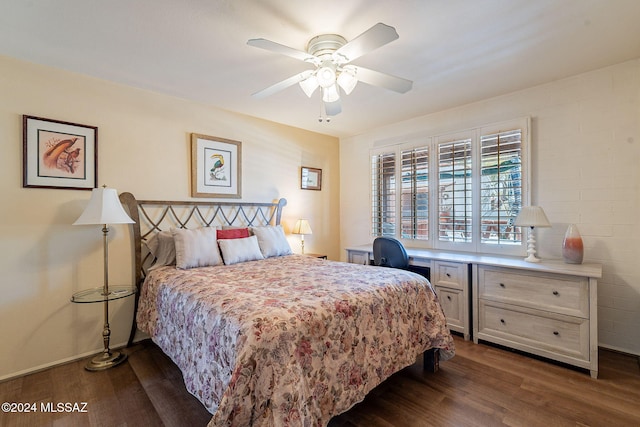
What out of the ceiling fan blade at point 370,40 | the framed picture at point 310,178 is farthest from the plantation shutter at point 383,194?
the ceiling fan blade at point 370,40

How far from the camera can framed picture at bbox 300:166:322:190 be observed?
4354mm

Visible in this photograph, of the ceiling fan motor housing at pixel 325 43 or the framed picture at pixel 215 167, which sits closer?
the ceiling fan motor housing at pixel 325 43

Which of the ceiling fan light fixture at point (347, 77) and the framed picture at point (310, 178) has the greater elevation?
the ceiling fan light fixture at point (347, 77)

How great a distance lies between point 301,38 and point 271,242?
6.75 ft

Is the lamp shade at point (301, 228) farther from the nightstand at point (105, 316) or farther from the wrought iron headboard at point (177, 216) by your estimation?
the nightstand at point (105, 316)

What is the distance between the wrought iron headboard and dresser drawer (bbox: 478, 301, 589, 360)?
104 inches

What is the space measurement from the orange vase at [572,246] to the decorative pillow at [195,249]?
3159 millimetres

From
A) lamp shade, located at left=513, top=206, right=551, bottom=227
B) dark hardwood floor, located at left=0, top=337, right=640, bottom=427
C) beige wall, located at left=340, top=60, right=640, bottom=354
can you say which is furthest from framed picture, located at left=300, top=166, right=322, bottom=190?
dark hardwood floor, located at left=0, top=337, right=640, bottom=427

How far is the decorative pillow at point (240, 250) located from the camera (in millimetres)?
2889

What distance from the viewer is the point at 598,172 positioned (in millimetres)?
2631

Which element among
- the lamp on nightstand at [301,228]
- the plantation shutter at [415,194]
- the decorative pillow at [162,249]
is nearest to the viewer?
the decorative pillow at [162,249]

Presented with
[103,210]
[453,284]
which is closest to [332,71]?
[103,210]

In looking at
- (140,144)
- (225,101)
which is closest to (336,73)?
(225,101)

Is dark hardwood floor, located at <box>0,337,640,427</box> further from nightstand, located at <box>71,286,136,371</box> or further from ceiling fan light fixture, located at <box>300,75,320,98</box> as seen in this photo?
ceiling fan light fixture, located at <box>300,75,320,98</box>
